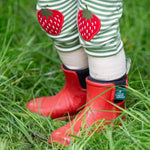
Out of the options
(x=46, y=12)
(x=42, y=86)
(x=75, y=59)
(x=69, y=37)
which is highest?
(x=46, y=12)

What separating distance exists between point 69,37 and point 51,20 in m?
0.10

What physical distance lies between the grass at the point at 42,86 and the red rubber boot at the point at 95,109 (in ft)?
0.19

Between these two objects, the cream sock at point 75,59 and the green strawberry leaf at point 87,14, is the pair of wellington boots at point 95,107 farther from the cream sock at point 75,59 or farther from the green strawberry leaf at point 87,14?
the green strawberry leaf at point 87,14

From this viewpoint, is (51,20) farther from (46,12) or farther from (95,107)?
(95,107)

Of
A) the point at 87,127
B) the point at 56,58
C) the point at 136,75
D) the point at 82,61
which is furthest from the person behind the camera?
the point at 56,58

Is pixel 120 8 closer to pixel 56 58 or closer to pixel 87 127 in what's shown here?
pixel 87 127

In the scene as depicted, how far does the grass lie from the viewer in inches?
39.1

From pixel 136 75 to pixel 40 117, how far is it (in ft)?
2.10

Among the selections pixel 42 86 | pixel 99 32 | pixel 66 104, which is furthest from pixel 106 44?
pixel 42 86

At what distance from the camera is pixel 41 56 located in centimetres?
174

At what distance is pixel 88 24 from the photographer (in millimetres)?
1005

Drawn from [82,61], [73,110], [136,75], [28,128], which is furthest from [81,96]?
[136,75]

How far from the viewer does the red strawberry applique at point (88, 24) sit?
38.7 inches

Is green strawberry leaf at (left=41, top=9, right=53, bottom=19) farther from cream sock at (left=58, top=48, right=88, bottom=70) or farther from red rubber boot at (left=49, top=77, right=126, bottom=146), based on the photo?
red rubber boot at (left=49, top=77, right=126, bottom=146)
